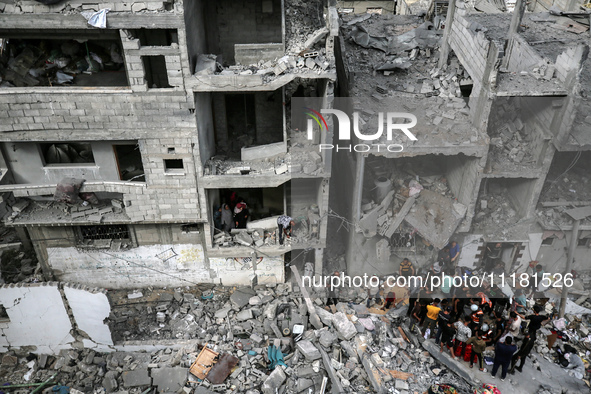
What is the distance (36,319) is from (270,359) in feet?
27.5

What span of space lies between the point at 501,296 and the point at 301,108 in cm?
1117

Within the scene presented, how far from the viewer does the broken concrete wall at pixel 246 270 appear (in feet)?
67.7

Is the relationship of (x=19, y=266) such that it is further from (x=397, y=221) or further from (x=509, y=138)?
(x=509, y=138)

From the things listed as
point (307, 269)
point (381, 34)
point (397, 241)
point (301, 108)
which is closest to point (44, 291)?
point (307, 269)

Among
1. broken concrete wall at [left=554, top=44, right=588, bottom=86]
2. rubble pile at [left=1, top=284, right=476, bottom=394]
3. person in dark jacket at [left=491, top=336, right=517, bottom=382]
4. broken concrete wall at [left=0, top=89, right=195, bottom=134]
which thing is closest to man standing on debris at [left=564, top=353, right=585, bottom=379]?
person in dark jacket at [left=491, top=336, right=517, bottom=382]

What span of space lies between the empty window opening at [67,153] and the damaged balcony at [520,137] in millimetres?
14776

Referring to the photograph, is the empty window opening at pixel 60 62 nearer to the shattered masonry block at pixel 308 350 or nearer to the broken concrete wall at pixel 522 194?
the shattered masonry block at pixel 308 350

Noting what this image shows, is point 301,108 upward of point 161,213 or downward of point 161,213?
upward

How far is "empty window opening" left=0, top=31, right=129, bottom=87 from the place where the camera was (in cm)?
1672

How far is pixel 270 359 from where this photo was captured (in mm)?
17562

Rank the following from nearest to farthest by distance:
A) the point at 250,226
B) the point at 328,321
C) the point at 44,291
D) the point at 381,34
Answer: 1. the point at 44,291
2. the point at 328,321
3. the point at 250,226
4. the point at 381,34

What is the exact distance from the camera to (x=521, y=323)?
18.2m

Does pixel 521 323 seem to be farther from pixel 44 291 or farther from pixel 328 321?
pixel 44 291

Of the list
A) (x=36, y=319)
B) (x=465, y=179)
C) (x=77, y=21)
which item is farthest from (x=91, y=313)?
(x=465, y=179)
